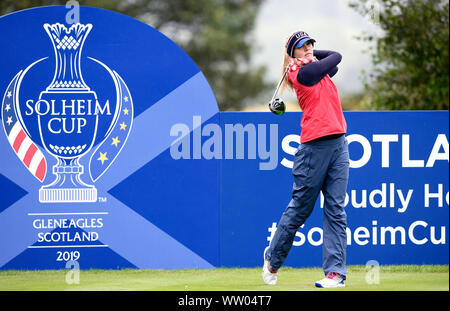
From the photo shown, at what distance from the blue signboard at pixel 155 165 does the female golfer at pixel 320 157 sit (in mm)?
1048

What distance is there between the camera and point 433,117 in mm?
5996

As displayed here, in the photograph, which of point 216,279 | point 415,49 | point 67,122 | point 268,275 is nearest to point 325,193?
point 268,275

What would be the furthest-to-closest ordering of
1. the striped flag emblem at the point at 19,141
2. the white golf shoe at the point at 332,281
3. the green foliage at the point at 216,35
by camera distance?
the green foliage at the point at 216,35
the striped flag emblem at the point at 19,141
the white golf shoe at the point at 332,281

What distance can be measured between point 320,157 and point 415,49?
5700 mm

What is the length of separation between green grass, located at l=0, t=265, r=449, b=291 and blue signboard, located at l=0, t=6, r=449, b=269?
5.1 inches

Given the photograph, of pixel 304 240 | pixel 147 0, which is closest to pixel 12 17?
pixel 304 240

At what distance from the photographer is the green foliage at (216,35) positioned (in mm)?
20375

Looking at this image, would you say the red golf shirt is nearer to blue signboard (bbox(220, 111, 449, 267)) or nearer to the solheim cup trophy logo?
blue signboard (bbox(220, 111, 449, 267))

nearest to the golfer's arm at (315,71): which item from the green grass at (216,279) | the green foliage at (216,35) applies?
the green grass at (216,279)

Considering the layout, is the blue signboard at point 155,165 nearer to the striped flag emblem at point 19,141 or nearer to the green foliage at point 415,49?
the striped flag emblem at point 19,141

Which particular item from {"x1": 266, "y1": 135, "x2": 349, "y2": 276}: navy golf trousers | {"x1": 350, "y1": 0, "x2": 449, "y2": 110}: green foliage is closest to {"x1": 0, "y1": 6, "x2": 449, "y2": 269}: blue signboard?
{"x1": 266, "y1": 135, "x2": 349, "y2": 276}: navy golf trousers

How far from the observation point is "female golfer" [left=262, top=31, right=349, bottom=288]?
476 cm

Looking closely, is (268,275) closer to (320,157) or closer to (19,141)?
(320,157)

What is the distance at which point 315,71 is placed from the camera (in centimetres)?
473
